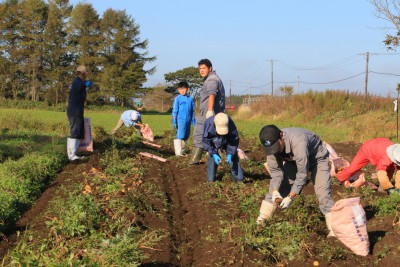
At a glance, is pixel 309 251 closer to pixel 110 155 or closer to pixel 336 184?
pixel 336 184

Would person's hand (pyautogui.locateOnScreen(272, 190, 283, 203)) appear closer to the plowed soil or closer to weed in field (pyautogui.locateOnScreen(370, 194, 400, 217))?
the plowed soil

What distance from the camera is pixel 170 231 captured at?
6238mm

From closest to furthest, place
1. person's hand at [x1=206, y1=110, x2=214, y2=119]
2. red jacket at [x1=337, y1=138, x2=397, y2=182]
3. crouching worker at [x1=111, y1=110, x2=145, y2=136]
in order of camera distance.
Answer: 1. red jacket at [x1=337, y1=138, x2=397, y2=182]
2. person's hand at [x1=206, y1=110, x2=214, y2=119]
3. crouching worker at [x1=111, y1=110, x2=145, y2=136]

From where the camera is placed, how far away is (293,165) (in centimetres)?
578

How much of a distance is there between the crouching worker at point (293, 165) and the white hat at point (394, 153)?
1.76 meters

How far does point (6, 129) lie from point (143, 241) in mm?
12529

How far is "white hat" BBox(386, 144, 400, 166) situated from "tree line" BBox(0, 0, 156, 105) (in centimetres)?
4434

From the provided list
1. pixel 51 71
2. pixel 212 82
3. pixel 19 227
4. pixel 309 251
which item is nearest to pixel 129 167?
pixel 212 82

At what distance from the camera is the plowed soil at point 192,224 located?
200 inches

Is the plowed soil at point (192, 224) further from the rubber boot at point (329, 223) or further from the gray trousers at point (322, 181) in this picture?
the gray trousers at point (322, 181)

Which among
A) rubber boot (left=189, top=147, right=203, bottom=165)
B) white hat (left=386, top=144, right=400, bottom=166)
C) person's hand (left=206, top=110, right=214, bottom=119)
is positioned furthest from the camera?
rubber boot (left=189, top=147, right=203, bottom=165)

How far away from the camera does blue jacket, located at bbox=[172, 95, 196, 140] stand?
11672mm

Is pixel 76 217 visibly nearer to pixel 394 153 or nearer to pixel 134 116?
pixel 394 153

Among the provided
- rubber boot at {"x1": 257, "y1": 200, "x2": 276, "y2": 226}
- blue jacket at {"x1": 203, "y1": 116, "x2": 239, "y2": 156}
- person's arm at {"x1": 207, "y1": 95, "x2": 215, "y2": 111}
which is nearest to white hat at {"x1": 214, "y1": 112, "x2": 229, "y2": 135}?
blue jacket at {"x1": 203, "y1": 116, "x2": 239, "y2": 156}
